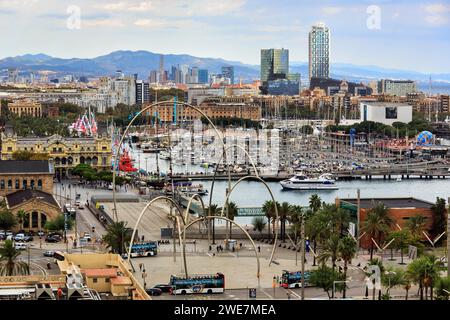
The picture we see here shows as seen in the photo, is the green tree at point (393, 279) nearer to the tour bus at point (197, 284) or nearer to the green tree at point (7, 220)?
the tour bus at point (197, 284)

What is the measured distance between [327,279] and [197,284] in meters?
1.12

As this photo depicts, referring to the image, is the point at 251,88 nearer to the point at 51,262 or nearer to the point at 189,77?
the point at 189,77

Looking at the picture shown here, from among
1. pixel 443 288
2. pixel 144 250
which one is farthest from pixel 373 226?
pixel 443 288

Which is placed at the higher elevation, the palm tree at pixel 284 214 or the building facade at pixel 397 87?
the building facade at pixel 397 87

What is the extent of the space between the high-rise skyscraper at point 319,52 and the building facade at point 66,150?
9.91 metres

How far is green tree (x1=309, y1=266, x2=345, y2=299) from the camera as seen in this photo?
24.8 feet

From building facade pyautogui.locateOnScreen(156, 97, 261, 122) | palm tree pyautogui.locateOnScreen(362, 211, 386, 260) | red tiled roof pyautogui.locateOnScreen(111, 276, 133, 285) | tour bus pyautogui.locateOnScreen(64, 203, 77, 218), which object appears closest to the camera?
red tiled roof pyautogui.locateOnScreen(111, 276, 133, 285)

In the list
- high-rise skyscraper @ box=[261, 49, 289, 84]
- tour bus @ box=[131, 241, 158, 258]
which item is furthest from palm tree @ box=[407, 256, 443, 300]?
high-rise skyscraper @ box=[261, 49, 289, 84]

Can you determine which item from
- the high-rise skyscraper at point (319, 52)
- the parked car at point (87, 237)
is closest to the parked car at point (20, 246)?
the parked car at point (87, 237)

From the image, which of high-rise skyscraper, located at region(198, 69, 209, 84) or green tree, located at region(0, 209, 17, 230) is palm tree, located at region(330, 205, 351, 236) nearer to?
green tree, located at region(0, 209, 17, 230)

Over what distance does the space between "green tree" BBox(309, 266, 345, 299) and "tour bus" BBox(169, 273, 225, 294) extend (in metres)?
0.78

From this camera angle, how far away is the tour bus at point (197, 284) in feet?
26.3

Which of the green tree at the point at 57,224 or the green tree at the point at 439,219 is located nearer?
the green tree at the point at 439,219
